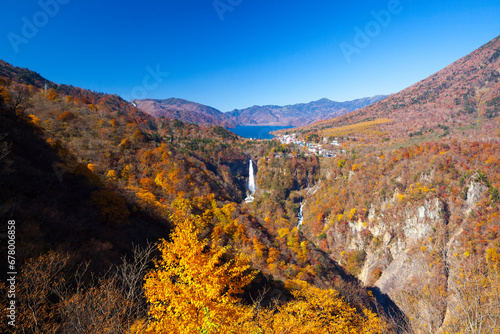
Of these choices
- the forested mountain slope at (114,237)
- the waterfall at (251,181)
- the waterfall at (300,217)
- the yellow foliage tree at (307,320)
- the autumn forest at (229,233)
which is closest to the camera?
the forested mountain slope at (114,237)

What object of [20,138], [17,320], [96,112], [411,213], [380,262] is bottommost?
[380,262]

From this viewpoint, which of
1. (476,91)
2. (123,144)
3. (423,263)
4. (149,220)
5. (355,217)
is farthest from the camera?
(476,91)

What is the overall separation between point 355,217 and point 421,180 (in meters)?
23.3

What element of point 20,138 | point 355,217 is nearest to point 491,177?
point 355,217

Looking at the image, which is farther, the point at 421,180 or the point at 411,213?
the point at 421,180

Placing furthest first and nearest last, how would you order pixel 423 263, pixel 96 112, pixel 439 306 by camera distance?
pixel 96 112 < pixel 423 263 < pixel 439 306

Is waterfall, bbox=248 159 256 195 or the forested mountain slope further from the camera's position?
waterfall, bbox=248 159 256 195

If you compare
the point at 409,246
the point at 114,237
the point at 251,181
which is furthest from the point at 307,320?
the point at 251,181

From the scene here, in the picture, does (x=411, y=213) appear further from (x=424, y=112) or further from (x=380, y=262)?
(x=424, y=112)

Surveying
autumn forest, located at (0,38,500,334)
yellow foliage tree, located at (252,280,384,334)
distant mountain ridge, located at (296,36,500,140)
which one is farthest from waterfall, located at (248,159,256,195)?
yellow foliage tree, located at (252,280,384,334)

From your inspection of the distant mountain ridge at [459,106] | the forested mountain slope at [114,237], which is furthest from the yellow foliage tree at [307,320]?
the distant mountain ridge at [459,106]

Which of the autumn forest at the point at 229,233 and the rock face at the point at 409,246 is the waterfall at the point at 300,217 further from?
the rock face at the point at 409,246

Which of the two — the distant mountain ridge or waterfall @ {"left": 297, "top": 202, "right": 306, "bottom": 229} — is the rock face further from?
the distant mountain ridge

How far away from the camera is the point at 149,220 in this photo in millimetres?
25641
